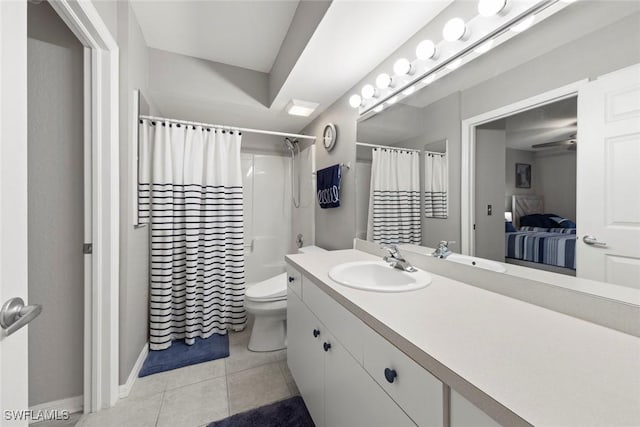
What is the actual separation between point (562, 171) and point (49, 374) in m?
2.48

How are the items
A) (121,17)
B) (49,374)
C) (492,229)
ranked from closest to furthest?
(492,229) < (49,374) < (121,17)

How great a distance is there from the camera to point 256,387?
1.56 m

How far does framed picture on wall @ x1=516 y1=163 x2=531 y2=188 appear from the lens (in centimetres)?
92

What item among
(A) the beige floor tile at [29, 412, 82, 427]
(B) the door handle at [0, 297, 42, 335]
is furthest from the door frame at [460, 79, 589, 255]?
(A) the beige floor tile at [29, 412, 82, 427]

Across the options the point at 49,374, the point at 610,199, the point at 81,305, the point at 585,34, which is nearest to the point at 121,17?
the point at 81,305

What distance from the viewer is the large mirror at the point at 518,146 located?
75 cm

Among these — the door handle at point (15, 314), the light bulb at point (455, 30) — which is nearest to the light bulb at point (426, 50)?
the light bulb at point (455, 30)

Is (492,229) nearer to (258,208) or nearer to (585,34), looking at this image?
(585,34)

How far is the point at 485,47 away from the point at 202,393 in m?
2.30

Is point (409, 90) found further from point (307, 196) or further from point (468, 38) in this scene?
point (307, 196)

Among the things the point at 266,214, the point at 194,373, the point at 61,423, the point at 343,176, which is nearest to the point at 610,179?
the point at 343,176

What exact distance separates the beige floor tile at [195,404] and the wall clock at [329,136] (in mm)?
1976

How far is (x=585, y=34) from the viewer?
0.77m

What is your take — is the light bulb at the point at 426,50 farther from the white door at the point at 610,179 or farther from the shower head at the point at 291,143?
the shower head at the point at 291,143
